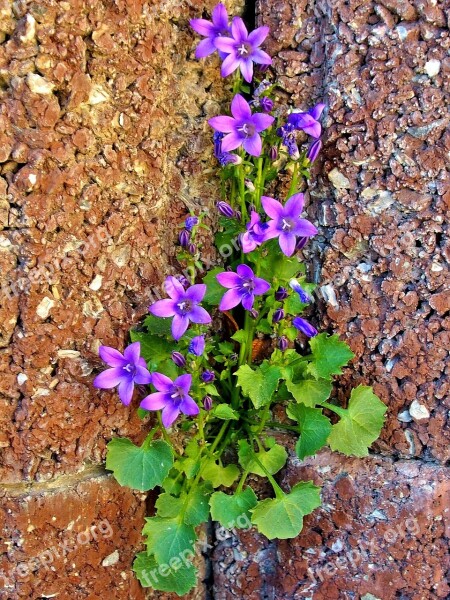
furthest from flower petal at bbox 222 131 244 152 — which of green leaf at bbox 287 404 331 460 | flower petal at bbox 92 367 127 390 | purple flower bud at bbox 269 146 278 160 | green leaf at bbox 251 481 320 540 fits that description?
green leaf at bbox 251 481 320 540

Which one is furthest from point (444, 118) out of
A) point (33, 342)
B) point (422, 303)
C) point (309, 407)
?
point (33, 342)

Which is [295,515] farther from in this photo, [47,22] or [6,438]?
[47,22]

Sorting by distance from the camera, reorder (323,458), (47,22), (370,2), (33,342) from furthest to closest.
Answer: (323,458) < (370,2) < (33,342) < (47,22)

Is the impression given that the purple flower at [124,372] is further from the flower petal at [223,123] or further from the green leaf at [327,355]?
the flower petal at [223,123]

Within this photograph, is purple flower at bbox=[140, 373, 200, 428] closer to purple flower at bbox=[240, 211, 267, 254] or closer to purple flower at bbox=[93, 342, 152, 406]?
purple flower at bbox=[93, 342, 152, 406]

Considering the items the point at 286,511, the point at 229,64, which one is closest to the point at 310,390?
the point at 286,511

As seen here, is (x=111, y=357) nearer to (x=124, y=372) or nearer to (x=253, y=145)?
(x=124, y=372)

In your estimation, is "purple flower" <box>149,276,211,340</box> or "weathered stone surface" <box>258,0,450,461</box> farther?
"weathered stone surface" <box>258,0,450,461</box>
